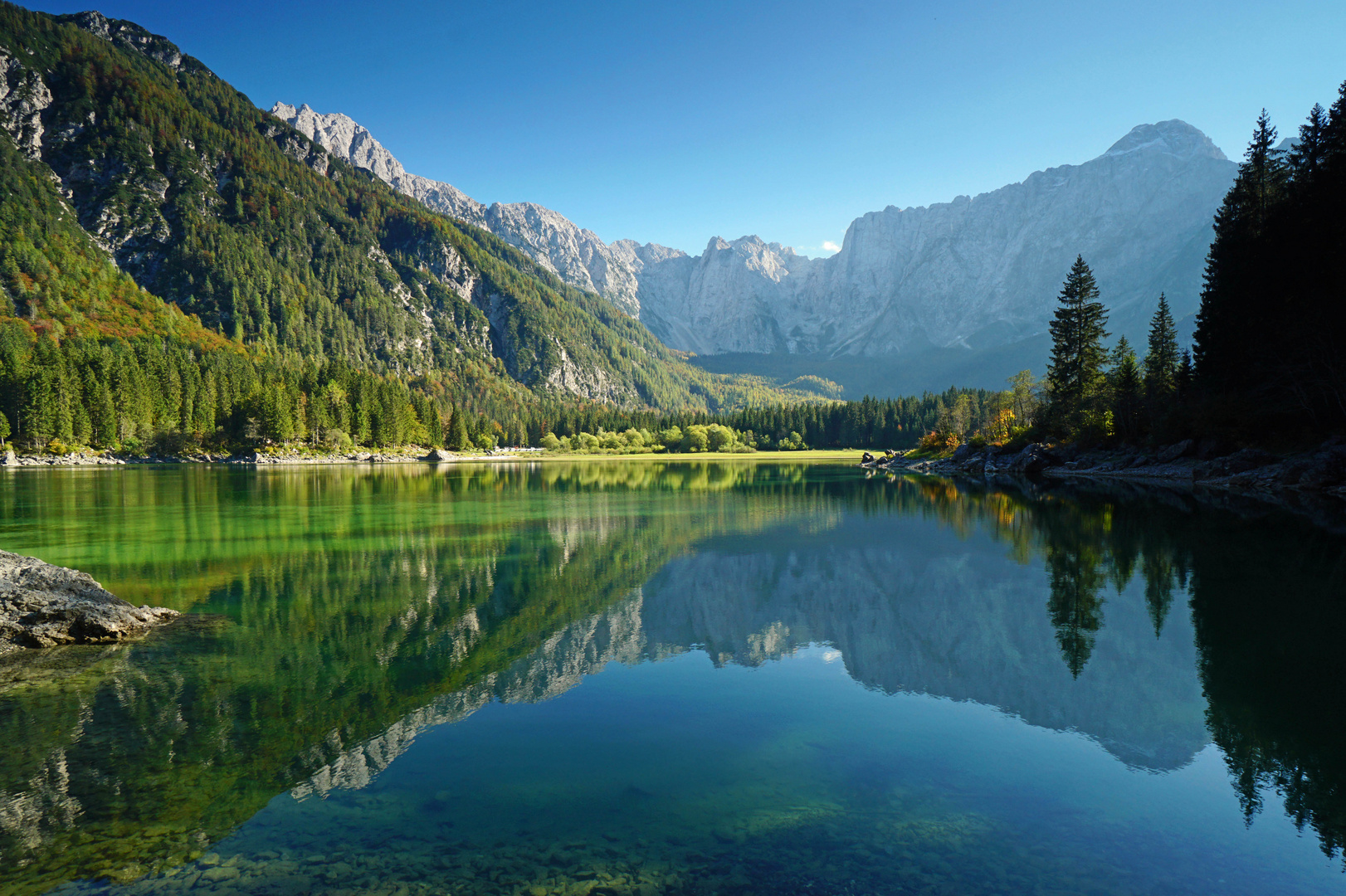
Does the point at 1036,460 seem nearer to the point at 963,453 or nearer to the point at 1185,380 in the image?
the point at 1185,380

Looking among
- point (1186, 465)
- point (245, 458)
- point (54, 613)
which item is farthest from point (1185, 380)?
point (245, 458)

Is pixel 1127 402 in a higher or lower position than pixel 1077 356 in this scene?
lower

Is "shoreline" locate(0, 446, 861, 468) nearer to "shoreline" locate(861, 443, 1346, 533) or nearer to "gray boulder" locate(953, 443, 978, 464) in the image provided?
"gray boulder" locate(953, 443, 978, 464)

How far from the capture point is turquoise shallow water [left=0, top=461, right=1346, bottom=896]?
730 cm

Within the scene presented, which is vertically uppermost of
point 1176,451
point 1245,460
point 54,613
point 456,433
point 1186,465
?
point 456,433

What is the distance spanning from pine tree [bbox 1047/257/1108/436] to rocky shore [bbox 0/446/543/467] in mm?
117524

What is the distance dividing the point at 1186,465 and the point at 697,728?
61737 mm

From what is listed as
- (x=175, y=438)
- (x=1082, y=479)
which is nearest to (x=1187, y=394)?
(x=1082, y=479)

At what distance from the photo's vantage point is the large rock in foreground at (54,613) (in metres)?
15.3

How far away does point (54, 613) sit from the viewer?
15578 mm

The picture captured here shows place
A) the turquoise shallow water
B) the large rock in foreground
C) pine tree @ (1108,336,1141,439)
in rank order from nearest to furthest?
the turquoise shallow water < the large rock in foreground < pine tree @ (1108,336,1141,439)

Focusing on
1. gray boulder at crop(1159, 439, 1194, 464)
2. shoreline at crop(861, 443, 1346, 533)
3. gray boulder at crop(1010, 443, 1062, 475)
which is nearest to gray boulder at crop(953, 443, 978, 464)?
shoreline at crop(861, 443, 1346, 533)

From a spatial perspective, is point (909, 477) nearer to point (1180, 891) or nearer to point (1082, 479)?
point (1082, 479)

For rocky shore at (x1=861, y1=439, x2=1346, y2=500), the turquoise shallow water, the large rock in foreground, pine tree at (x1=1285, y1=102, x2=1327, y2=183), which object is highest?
pine tree at (x1=1285, y1=102, x2=1327, y2=183)
